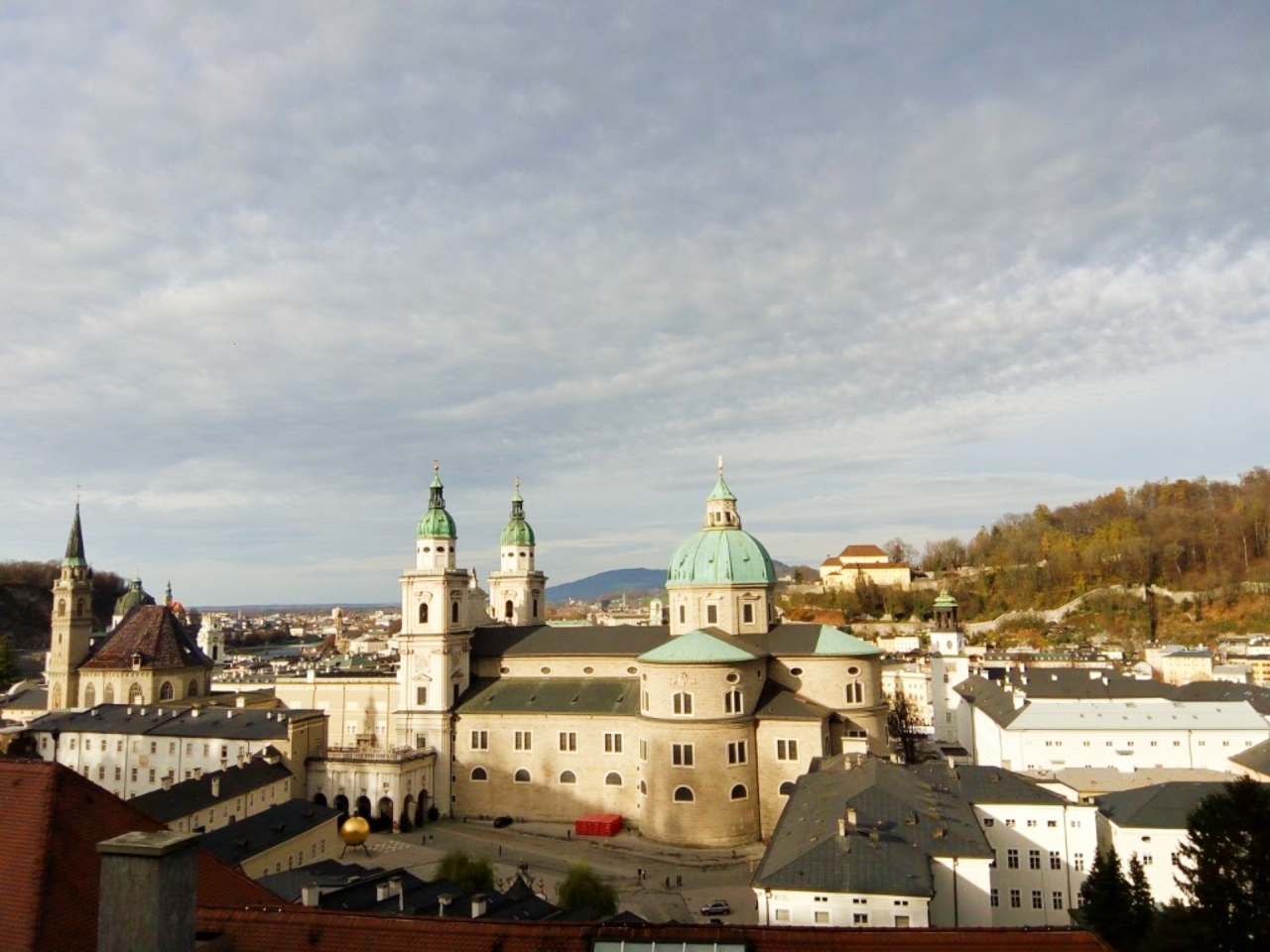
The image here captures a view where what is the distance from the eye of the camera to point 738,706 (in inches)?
2101

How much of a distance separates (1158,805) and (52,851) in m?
42.6

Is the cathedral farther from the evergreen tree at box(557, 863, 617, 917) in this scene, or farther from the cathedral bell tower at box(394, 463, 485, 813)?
the evergreen tree at box(557, 863, 617, 917)

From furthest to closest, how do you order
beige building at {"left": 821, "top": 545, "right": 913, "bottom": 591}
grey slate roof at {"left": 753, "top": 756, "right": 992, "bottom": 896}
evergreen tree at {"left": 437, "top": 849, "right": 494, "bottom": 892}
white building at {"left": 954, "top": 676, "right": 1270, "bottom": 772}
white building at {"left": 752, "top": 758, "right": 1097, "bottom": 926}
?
1. beige building at {"left": 821, "top": 545, "right": 913, "bottom": 591}
2. white building at {"left": 954, "top": 676, "right": 1270, "bottom": 772}
3. evergreen tree at {"left": 437, "top": 849, "right": 494, "bottom": 892}
4. grey slate roof at {"left": 753, "top": 756, "right": 992, "bottom": 896}
5. white building at {"left": 752, "top": 758, "right": 1097, "bottom": 926}

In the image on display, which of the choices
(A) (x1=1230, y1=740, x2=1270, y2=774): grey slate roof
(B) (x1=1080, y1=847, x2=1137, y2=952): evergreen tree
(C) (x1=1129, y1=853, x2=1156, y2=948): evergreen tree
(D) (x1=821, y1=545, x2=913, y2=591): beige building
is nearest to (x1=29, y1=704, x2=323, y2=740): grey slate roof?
(B) (x1=1080, y1=847, x2=1137, y2=952): evergreen tree

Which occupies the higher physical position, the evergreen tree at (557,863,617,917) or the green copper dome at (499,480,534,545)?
the green copper dome at (499,480,534,545)

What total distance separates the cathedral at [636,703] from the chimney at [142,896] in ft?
147

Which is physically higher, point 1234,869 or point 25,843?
point 25,843

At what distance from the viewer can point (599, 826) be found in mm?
54562

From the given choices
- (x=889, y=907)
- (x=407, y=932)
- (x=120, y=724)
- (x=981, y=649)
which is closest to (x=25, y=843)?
(x=407, y=932)

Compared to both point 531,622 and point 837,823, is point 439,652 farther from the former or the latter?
point 837,823

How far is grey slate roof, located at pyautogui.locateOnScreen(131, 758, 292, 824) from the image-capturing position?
44.2 metres

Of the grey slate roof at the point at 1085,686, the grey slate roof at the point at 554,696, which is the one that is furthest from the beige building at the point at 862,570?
the grey slate roof at the point at 554,696

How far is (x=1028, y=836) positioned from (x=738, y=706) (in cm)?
1717

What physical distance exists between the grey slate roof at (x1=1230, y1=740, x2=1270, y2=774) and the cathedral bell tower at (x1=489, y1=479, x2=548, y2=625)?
167ft
